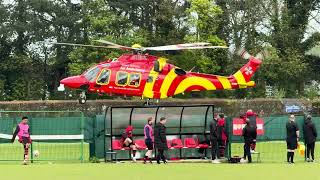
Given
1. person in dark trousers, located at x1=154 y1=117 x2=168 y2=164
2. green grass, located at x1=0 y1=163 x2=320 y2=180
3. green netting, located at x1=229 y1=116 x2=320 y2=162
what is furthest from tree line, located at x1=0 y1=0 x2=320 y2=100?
green grass, located at x1=0 y1=163 x2=320 y2=180

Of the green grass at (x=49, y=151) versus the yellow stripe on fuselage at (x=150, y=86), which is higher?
the yellow stripe on fuselage at (x=150, y=86)

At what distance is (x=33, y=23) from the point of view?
213 ft

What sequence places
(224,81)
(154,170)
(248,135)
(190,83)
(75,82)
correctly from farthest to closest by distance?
1. (224,81)
2. (190,83)
3. (75,82)
4. (248,135)
5. (154,170)

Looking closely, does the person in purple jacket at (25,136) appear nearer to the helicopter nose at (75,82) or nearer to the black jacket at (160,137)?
the black jacket at (160,137)

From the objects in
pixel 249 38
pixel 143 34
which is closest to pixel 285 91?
pixel 249 38

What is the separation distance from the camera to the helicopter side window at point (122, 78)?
114ft

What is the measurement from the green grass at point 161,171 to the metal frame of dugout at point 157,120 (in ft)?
7.01

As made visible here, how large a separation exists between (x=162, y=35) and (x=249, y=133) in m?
38.5

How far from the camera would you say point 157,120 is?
87.7ft

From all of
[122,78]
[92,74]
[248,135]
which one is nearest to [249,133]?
[248,135]

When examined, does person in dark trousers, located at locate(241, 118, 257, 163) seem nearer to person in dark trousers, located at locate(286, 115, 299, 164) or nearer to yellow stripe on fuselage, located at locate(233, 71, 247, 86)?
person in dark trousers, located at locate(286, 115, 299, 164)

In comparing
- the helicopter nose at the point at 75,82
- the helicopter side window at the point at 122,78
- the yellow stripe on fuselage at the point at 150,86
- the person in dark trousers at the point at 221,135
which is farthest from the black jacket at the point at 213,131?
the helicopter nose at the point at 75,82

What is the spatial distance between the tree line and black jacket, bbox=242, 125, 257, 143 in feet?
114

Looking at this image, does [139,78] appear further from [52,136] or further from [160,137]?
[160,137]
